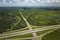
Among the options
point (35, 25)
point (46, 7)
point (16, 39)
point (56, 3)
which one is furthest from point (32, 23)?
point (56, 3)

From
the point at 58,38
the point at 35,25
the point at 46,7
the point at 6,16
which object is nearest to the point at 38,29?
the point at 35,25

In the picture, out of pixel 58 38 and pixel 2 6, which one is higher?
pixel 2 6

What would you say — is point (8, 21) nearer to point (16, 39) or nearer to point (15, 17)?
point (15, 17)

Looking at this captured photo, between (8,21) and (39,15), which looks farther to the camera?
(39,15)

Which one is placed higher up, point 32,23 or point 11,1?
point 11,1

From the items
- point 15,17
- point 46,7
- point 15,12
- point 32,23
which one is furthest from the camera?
point 46,7

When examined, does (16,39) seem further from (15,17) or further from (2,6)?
(2,6)

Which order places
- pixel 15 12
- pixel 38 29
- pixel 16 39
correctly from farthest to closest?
pixel 15 12 < pixel 38 29 < pixel 16 39
